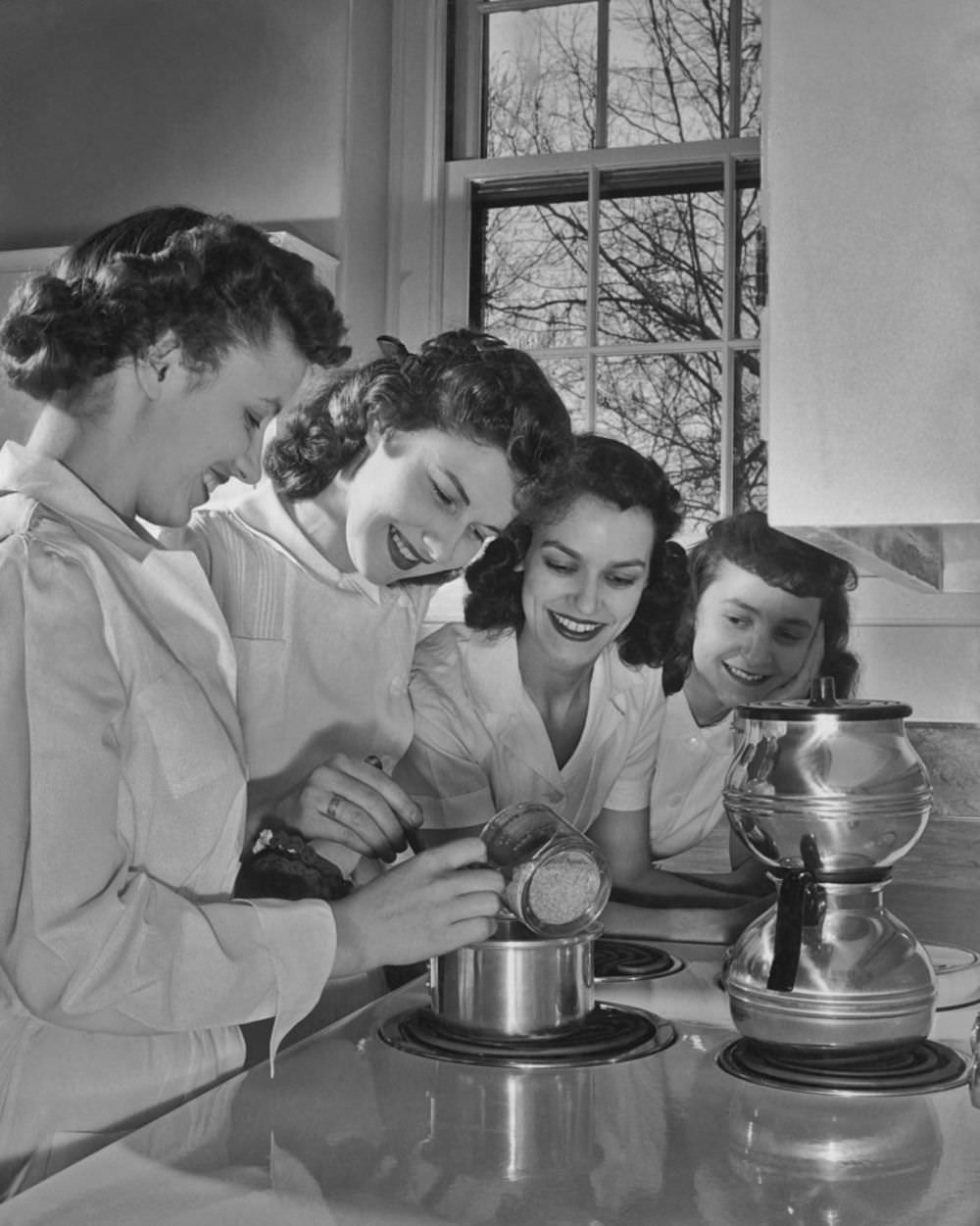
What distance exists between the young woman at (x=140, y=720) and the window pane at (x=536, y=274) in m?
1.00

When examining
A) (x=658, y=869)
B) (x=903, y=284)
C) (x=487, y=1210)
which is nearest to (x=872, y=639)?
(x=658, y=869)

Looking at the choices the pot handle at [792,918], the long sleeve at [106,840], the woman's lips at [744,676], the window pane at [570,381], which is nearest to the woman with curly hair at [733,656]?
the woman's lips at [744,676]

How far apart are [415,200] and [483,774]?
103 centimetres

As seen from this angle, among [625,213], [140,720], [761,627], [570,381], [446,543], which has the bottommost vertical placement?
[140,720]

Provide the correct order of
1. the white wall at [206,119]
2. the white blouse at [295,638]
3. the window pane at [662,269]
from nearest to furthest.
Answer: the white blouse at [295,638] < the window pane at [662,269] < the white wall at [206,119]

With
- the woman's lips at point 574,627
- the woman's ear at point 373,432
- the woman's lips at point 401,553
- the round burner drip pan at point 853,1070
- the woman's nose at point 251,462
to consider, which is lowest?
the round burner drip pan at point 853,1070

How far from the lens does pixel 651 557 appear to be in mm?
1987

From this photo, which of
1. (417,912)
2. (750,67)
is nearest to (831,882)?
(417,912)

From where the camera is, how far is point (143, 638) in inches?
43.0

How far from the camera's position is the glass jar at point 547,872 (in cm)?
116

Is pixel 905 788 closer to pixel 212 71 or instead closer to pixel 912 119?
pixel 912 119

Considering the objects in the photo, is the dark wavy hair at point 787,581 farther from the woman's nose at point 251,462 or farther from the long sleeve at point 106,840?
the long sleeve at point 106,840

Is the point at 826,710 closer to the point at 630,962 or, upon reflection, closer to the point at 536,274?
the point at 630,962

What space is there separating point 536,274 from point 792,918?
1.48 metres
